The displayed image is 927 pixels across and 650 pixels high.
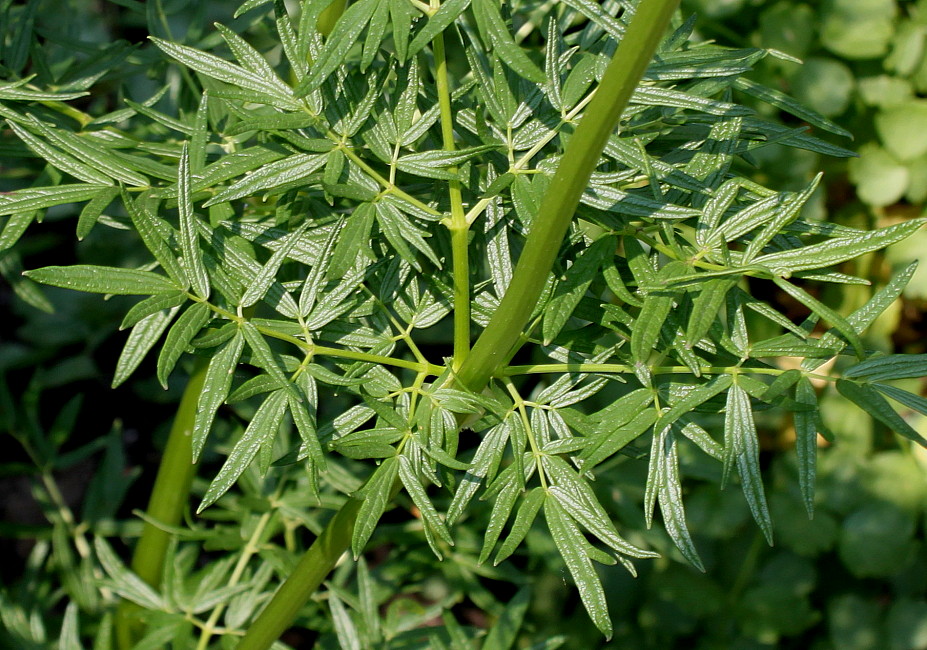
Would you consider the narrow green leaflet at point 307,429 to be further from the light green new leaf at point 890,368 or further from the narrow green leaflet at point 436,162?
the light green new leaf at point 890,368

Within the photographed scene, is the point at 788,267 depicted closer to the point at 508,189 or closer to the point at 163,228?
the point at 508,189

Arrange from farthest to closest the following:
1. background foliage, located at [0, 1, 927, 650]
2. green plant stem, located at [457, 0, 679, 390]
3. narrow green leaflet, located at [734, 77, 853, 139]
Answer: background foliage, located at [0, 1, 927, 650] → narrow green leaflet, located at [734, 77, 853, 139] → green plant stem, located at [457, 0, 679, 390]

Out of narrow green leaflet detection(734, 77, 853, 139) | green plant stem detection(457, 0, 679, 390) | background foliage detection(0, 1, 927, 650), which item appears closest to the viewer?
green plant stem detection(457, 0, 679, 390)

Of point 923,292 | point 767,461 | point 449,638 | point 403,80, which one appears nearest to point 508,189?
point 403,80

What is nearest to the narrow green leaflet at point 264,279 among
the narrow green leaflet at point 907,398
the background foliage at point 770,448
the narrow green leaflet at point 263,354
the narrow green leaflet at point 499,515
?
the narrow green leaflet at point 263,354

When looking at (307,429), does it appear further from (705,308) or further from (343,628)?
(343,628)

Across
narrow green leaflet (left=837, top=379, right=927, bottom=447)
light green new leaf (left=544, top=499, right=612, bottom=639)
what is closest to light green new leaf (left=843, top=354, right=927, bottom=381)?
narrow green leaflet (left=837, top=379, right=927, bottom=447)

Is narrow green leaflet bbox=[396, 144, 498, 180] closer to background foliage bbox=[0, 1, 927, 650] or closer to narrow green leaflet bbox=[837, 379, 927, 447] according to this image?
narrow green leaflet bbox=[837, 379, 927, 447]
